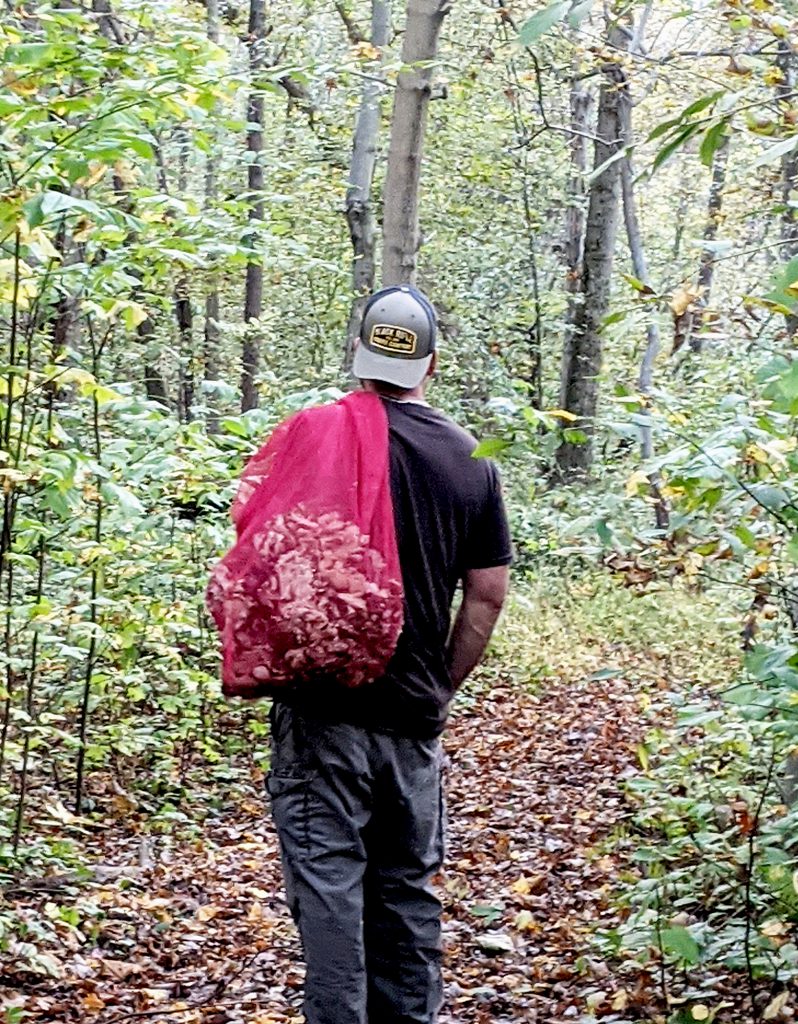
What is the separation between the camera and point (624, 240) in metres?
26.9

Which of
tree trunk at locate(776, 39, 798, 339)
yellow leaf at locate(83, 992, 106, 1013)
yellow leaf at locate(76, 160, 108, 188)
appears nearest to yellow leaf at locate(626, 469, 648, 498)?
tree trunk at locate(776, 39, 798, 339)

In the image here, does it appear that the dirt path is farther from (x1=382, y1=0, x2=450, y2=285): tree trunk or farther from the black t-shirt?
(x1=382, y1=0, x2=450, y2=285): tree trunk

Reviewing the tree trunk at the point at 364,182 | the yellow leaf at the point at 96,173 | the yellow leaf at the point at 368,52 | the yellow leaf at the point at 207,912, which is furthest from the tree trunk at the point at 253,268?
the yellow leaf at the point at 207,912

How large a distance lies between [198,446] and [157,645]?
1175 millimetres

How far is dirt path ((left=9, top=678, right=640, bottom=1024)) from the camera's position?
16.2 ft

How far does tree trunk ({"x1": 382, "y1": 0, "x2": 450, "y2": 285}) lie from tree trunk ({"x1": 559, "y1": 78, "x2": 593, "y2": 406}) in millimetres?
10340

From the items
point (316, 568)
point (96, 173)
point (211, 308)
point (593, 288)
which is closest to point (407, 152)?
point (96, 173)

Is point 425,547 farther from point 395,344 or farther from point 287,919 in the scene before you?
point 287,919

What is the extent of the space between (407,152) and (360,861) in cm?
469

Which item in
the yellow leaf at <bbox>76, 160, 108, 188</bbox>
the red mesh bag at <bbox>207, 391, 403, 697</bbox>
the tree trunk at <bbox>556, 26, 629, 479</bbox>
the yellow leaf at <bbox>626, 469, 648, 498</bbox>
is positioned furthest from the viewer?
the tree trunk at <bbox>556, 26, 629, 479</bbox>

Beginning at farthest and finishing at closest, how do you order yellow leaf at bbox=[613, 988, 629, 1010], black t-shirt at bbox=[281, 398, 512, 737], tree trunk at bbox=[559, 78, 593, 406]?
tree trunk at bbox=[559, 78, 593, 406] → yellow leaf at bbox=[613, 988, 629, 1010] → black t-shirt at bbox=[281, 398, 512, 737]

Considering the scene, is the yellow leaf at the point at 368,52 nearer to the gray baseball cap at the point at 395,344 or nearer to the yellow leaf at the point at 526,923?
the yellow leaf at the point at 526,923

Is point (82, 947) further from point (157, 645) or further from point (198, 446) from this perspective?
point (198, 446)

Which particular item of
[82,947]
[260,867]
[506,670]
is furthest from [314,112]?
[82,947]
